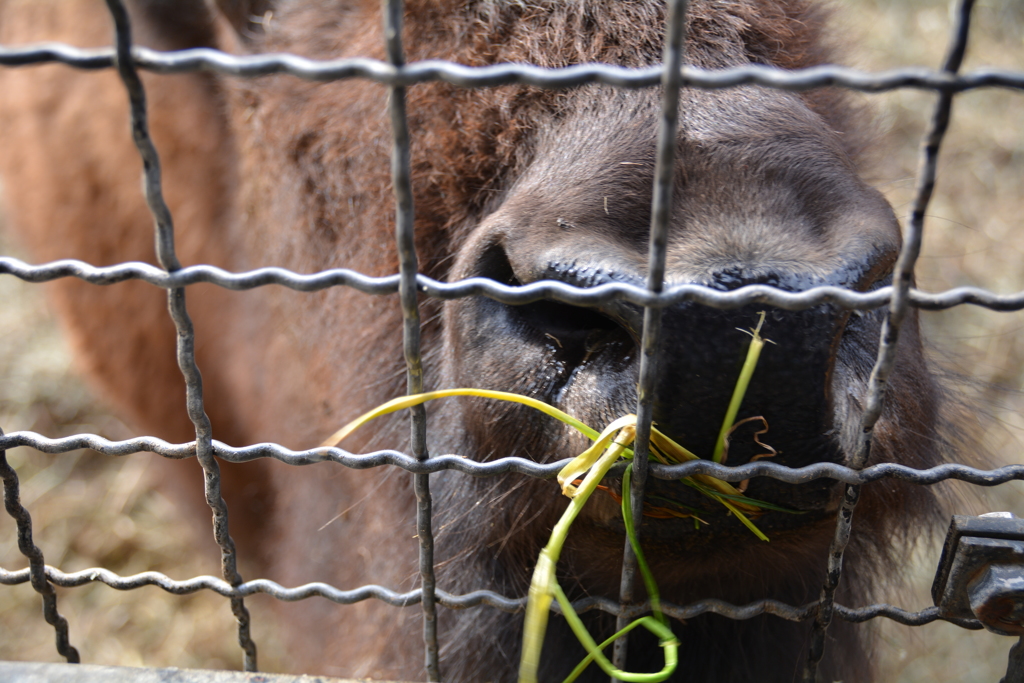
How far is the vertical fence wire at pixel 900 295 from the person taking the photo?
2.50 ft

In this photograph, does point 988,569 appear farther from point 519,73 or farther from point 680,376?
point 519,73

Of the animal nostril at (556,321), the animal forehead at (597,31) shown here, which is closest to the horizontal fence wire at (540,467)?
the animal nostril at (556,321)

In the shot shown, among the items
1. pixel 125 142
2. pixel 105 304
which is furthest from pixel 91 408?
pixel 125 142

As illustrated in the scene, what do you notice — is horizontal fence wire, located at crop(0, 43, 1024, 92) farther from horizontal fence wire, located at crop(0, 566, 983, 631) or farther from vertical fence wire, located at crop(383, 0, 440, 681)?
horizontal fence wire, located at crop(0, 566, 983, 631)

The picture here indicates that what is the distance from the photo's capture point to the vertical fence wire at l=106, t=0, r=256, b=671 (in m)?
0.81

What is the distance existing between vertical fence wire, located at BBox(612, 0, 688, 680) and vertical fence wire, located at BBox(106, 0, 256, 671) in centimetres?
53

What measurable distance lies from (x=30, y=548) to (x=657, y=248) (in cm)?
103

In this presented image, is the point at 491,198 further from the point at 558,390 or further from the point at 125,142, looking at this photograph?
the point at 125,142

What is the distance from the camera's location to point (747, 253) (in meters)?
0.95

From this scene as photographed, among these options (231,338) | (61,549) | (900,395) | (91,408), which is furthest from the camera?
(91,408)

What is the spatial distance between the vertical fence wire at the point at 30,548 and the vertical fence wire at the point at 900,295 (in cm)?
111

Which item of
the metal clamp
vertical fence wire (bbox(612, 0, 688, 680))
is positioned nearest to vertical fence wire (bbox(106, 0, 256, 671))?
vertical fence wire (bbox(612, 0, 688, 680))

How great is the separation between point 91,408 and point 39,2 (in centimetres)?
220

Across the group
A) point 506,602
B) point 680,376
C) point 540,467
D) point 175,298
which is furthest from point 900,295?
point 175,298
